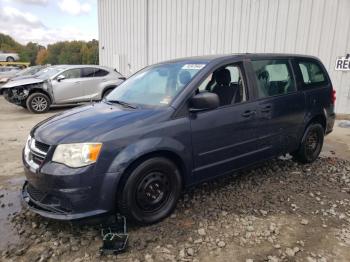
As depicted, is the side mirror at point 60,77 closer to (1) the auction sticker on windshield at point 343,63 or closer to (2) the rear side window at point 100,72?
(2) the rear side window at point 100,72

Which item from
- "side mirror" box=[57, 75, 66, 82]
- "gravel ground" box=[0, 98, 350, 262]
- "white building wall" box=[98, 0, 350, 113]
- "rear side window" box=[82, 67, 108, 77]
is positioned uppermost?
"white building wall" box=[98, 0, 350, 113]

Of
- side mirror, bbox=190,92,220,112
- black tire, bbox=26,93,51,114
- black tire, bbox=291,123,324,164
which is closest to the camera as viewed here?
side mirror, bbox=190,92,220,112

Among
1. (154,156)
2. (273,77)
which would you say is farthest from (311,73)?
(154,156)

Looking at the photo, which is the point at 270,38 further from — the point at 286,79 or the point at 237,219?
the point at 237,219

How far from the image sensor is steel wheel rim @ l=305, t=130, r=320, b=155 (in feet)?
16.8

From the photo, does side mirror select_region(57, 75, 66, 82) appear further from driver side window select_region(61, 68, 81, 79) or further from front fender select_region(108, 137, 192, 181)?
front fender select_region(108, 137, 192, 181)

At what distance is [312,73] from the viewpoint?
16.7 feet

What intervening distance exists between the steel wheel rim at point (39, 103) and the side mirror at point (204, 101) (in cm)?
880

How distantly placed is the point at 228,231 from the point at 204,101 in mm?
1312

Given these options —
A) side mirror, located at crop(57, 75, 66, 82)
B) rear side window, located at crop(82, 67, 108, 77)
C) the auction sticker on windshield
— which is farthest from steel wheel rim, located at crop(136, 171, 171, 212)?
rear side window, located at crop(82, 67, 108, 77)

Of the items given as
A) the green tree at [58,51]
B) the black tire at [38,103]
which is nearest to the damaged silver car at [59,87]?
the black tire at [38,103]

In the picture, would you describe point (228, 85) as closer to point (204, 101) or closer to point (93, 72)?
point (204, 101)

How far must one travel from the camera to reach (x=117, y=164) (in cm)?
297

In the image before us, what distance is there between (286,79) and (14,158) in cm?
464
